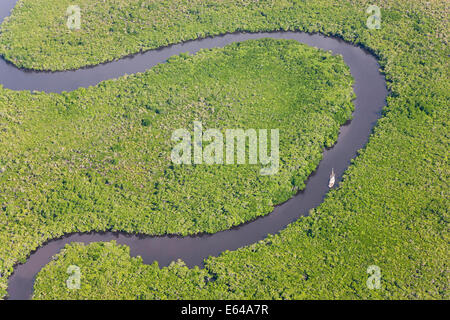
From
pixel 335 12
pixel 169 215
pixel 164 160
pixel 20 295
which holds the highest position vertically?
pixel 335 12

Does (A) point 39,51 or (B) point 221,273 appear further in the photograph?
(A) point 39,51

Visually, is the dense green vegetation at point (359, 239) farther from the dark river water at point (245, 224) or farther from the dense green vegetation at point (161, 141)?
the dark river water at point (245, 224)

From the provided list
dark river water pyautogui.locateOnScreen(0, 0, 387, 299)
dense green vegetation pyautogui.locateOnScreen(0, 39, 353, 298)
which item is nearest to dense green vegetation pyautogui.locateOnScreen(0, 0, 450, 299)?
dense green vegetation pyautogui.locateOnScreen(0, 39, 353, 298)

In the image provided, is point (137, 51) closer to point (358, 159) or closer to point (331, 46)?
point (331, 46)

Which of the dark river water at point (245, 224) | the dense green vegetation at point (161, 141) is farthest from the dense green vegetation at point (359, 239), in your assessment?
the dark river water at point (245, 224)

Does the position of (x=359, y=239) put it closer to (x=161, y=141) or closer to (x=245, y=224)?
(x=245, y=224)

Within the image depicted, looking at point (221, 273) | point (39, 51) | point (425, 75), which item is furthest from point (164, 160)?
point (425, 75)

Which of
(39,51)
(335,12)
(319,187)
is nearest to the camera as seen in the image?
(319,187)
